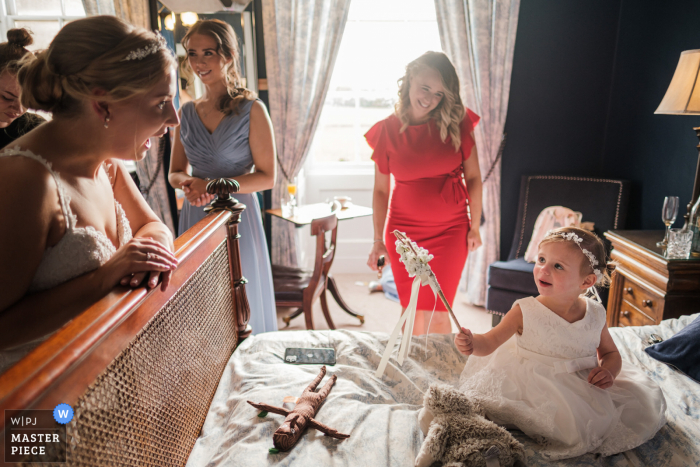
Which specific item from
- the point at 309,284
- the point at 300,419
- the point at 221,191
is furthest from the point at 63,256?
the point at 309,284

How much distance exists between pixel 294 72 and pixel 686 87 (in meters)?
2.73

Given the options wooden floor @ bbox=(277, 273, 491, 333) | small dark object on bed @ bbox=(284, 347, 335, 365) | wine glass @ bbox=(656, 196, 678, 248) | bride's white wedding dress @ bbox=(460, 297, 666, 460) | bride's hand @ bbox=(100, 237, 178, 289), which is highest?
bride's hand @ bbox=(100, 237, 178, 289)

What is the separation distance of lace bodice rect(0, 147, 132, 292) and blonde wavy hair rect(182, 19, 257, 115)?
138cm

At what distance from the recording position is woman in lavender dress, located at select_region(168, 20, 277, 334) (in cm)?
224

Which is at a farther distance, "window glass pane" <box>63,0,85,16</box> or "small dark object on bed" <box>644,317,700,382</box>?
"window glass pane" <box>63,0,85,16</box>

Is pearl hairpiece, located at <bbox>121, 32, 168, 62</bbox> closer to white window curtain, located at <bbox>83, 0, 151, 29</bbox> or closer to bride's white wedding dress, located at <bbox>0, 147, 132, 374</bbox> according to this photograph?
bride's white wedding dress, located at <bbox>0, 147, 132, 374</bbox>

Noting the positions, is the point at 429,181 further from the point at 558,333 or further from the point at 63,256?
the point at 63,256

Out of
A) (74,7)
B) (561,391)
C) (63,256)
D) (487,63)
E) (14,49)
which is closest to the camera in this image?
(63,256)

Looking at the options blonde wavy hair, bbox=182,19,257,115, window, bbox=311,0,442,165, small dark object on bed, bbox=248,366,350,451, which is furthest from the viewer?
window, bbox=311,0,442,165

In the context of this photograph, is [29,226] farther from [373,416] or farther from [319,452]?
[373,416]
